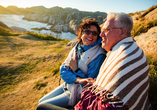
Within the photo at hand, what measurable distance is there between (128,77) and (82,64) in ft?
3.74

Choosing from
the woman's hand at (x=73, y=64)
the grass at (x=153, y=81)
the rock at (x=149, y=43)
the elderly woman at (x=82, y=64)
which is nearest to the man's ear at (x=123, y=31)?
the elderly woman at (x=82, y=64)

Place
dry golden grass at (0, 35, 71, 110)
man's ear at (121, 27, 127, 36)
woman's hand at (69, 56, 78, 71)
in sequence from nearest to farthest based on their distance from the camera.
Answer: man's ear at (121, 27, 127, 36) < woman's hand at (69, 56, 78, 71) < dry golden grass at (0, 35, 71, 110)

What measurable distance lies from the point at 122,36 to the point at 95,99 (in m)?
1.03

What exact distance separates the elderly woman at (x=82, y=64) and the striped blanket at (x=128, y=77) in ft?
2.60

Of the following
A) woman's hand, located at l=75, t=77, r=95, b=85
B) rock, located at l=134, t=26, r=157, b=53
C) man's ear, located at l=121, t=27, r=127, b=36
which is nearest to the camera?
man's ear, located at l=121, t=27, r=127, b=36

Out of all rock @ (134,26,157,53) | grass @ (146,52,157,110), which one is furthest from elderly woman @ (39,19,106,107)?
rock @ (134,26,157,53)

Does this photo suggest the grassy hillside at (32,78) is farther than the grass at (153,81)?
Yes

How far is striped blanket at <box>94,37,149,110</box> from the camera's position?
100 cm

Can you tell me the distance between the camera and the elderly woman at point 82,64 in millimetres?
1971

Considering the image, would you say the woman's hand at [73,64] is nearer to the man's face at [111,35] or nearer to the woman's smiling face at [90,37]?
the woman's smiling face at [90,37]

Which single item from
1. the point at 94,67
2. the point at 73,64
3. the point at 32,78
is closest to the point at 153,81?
the point at 94,67

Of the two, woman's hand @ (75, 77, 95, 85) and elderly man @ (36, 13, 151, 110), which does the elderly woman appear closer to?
woman's hand @ (75, 77, 95, 85)

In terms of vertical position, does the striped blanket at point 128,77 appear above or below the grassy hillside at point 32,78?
above

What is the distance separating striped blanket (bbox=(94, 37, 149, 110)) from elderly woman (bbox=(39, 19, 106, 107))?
Answer: 0.79 meters
